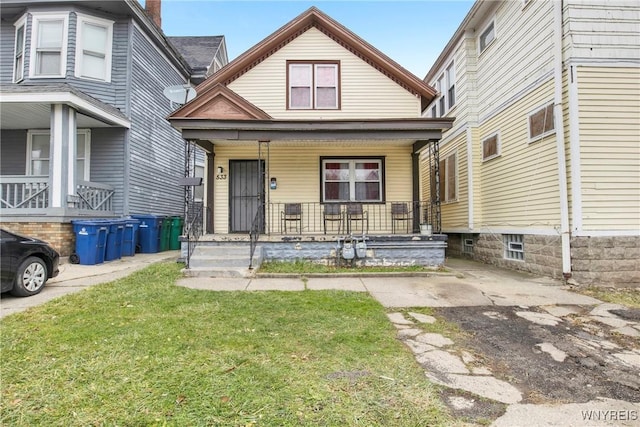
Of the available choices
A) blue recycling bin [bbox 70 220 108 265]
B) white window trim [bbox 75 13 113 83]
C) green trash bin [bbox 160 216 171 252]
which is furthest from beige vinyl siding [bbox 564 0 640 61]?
white window trim [bbox 75 13 113 83]

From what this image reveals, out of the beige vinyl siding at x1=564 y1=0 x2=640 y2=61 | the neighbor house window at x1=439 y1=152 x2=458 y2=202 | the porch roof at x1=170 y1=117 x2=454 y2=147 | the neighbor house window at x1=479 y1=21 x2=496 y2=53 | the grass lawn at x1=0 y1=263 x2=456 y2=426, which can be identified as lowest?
the grass lawn at x1=0 y1=263 x2=456 y2=426

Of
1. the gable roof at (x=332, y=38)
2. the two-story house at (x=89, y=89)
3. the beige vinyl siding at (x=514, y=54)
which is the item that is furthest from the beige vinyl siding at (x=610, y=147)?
the two-story house at (x=89, y=89)

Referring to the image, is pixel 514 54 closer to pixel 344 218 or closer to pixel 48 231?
pixel 344 218

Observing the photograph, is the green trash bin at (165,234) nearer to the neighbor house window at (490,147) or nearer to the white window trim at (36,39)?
the white window trim at (36,39)

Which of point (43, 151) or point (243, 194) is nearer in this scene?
point (243, 194)

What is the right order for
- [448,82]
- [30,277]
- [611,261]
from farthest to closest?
[448,82], [611,261], [30,277]

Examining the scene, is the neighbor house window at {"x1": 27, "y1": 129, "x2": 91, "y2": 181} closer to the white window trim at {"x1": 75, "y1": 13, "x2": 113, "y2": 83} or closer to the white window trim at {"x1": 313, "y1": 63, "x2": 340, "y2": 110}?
the white window trim at {"x1": 75, "y1": 13, "x2": 113, "y2": 83}

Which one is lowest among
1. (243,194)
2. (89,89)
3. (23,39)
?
(243,194)

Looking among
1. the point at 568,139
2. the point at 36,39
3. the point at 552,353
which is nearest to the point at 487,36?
the point at 568,139

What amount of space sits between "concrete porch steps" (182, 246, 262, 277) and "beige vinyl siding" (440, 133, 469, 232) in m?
6.58

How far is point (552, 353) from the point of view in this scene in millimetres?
3379

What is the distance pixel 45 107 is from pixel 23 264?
589 centimetres

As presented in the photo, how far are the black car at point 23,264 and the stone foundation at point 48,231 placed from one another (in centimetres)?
276

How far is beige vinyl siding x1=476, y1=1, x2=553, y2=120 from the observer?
24.0ft
